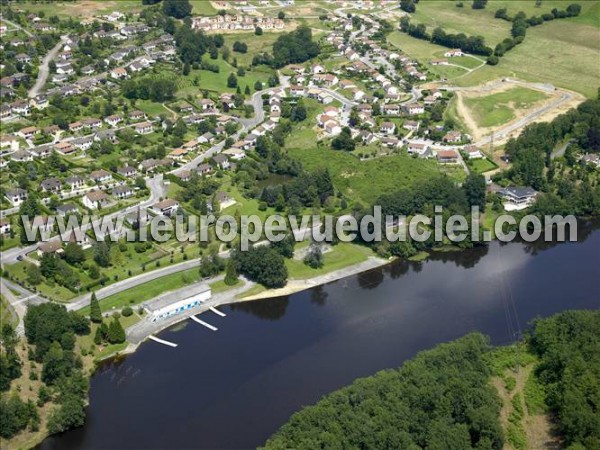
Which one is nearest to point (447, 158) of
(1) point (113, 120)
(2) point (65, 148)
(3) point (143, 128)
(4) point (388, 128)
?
(4) point (388, 128)

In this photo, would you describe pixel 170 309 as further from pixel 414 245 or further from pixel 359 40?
pixel 359 40

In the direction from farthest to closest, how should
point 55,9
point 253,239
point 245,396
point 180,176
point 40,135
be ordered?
point 55,9
point 40,135
point 180,176
point 253,239
point 245,396

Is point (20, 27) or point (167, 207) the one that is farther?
point (20, 27)

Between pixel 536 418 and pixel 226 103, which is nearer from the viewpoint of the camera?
pixel 536 418

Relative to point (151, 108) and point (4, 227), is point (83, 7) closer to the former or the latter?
point (151, 108)

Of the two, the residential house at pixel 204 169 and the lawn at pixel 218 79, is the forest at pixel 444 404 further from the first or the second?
the lawn at pixel 218 79

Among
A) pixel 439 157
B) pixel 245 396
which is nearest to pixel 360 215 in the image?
pixel 439 157
